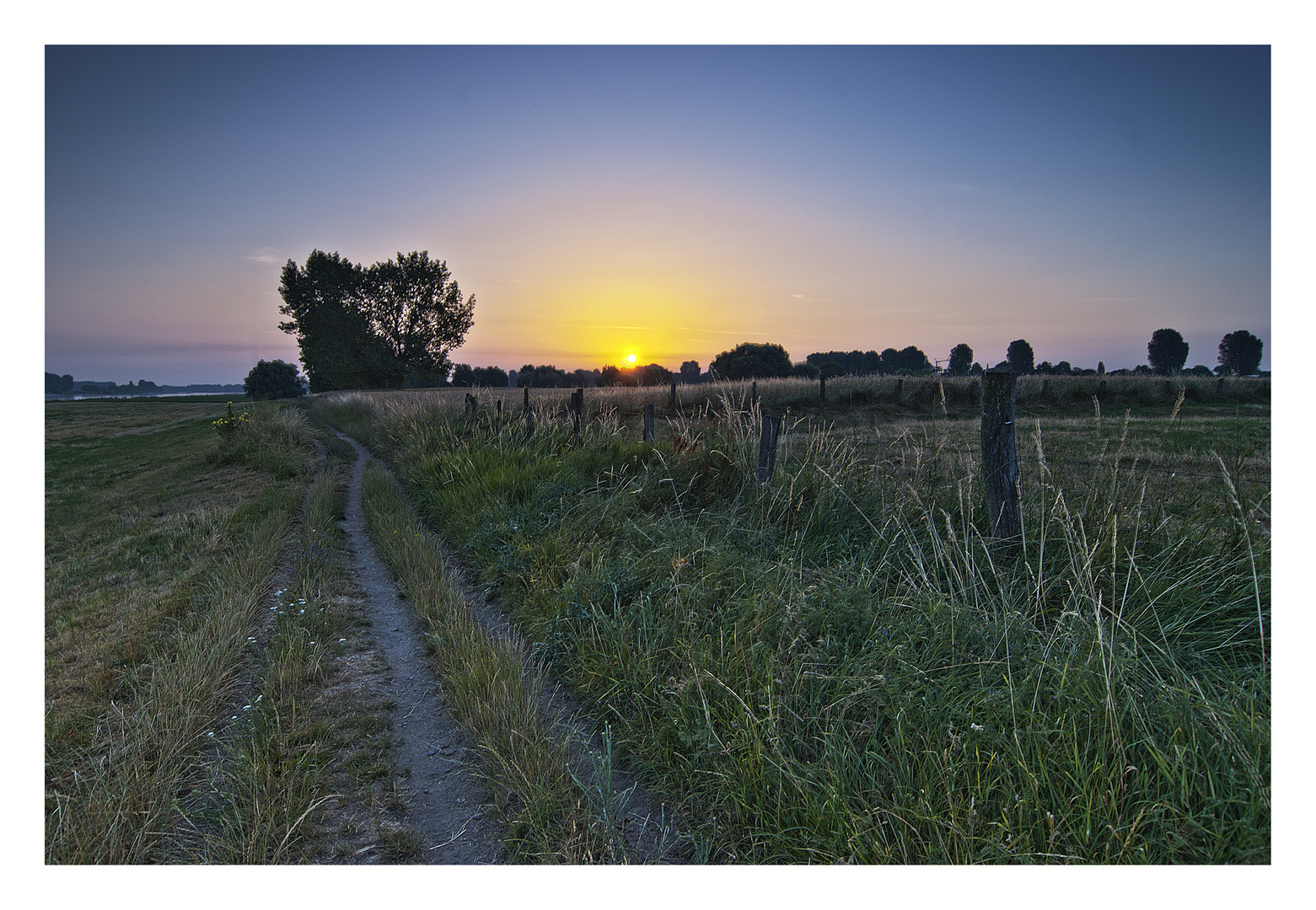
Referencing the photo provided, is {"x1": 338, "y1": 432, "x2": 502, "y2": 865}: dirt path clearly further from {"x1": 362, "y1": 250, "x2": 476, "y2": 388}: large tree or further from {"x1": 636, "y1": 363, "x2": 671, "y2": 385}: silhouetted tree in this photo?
{"x1": 362, "y1": 250, "x2": 476, "y2": 388}: large tree

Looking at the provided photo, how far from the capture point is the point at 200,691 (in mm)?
3176

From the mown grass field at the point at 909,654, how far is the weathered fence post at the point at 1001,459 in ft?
0.57

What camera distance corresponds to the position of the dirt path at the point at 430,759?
7.55 ft

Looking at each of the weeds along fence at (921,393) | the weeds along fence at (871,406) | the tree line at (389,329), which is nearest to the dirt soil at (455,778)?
the weeds along fence at (871,406)

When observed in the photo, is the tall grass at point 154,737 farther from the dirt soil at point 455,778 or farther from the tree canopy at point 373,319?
the tree canopy at point 373,319

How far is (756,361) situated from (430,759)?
173 ft

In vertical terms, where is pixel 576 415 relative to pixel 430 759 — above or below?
above

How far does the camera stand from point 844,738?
89.4 inches

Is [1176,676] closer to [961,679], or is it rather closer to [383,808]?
[961,679]

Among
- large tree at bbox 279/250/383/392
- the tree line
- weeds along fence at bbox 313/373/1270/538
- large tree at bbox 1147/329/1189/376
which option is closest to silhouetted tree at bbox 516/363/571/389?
the tree line

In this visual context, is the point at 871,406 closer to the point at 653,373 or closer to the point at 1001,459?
the point at 653,373

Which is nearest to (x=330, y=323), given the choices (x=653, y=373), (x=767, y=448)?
(x=653, y=373)
